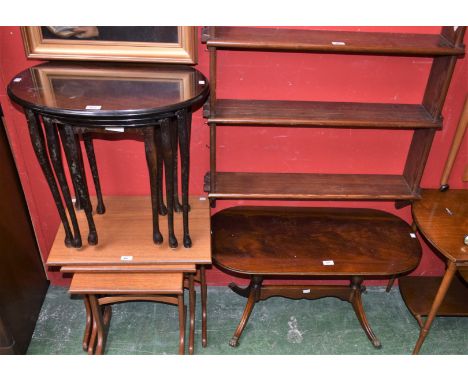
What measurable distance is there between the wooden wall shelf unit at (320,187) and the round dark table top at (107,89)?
0.74 feet

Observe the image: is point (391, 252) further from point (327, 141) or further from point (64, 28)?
point (64, 28)

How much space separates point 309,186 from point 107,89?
126cm

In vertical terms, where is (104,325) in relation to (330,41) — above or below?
below

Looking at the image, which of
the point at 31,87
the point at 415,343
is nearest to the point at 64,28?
the point at 31,87

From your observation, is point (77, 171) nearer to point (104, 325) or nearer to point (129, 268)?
point (129, 268)

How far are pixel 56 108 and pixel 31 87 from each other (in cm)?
Answer: 28

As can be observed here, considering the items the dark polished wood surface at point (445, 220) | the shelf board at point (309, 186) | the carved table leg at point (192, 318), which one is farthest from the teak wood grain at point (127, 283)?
the dark polished wood surface at point (445, 220)

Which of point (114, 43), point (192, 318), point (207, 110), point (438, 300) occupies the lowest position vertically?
point (192, 318)

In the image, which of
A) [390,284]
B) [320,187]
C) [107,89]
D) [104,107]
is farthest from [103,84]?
[390,284]

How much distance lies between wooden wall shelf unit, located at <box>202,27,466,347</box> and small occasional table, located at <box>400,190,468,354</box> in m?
0.16

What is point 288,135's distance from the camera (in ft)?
8.63

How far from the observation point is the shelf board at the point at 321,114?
230cm

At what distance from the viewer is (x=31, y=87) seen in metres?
2.01

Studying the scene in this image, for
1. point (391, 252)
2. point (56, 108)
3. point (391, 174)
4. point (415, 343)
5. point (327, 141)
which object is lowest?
point (415, 343)
